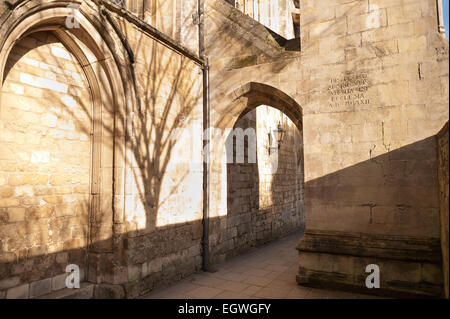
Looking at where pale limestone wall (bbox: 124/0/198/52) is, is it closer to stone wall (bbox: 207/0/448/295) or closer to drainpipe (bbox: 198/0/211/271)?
drainpipe (bbox: 198/0/211/271)

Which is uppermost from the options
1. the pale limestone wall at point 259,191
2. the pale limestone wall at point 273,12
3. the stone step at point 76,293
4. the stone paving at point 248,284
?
the pale limestone wall at point 273,12

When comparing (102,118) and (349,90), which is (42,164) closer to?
(102,118)

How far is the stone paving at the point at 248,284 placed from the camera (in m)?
3.94

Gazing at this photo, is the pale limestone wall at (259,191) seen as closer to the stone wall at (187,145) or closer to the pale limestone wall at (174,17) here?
the stone wall at (187,145)

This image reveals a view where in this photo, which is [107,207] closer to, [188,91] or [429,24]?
[188,91]

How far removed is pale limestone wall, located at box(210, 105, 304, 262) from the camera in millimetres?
6117

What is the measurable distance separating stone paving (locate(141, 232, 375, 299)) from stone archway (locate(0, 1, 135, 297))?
33.8 inches

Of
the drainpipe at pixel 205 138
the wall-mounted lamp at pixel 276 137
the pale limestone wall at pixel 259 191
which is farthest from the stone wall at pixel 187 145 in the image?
the wall-mounted lamp at pixel 276 137

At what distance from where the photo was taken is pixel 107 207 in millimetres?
3729

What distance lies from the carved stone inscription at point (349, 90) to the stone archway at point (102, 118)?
9.32 feet

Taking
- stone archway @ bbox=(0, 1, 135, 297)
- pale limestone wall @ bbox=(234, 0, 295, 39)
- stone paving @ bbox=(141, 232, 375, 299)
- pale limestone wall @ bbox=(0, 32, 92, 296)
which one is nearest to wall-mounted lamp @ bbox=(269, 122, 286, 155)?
stone paving @ bbox=(141, 232, 375, 299)

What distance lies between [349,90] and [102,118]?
3398mm

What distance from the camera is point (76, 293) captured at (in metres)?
3.42
